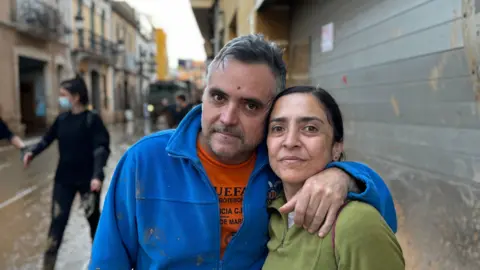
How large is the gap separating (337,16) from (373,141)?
155 cm

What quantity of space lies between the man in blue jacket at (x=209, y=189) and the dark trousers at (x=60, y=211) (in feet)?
8.56

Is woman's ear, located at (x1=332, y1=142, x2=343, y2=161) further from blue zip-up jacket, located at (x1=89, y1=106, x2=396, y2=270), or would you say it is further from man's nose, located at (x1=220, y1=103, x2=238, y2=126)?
man's nose, located at (x1=220, y1=103, x2=238, y2=126)

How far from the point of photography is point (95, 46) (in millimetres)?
27844

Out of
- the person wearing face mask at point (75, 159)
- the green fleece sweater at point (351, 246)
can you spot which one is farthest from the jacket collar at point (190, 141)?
the person wearing face mask at point (75, 159)

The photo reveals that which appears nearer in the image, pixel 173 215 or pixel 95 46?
pixel 173 215

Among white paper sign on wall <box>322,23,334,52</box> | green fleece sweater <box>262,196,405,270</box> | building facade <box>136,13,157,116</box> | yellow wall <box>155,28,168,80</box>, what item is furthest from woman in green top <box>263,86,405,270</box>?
yellow wall <box>155,28,168,80</box>

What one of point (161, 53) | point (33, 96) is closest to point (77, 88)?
point (33, 96)

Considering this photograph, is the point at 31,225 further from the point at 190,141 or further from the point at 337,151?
the point at 337,151

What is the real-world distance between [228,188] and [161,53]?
64.5 metres

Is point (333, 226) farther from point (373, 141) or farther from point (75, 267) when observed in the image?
point (75, 267)

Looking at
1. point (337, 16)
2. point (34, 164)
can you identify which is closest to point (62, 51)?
point (34, 164)

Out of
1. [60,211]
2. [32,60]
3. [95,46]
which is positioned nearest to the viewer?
[60,211]

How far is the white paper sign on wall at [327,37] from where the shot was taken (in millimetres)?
4754

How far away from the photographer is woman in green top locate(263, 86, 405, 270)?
120 centimetres
